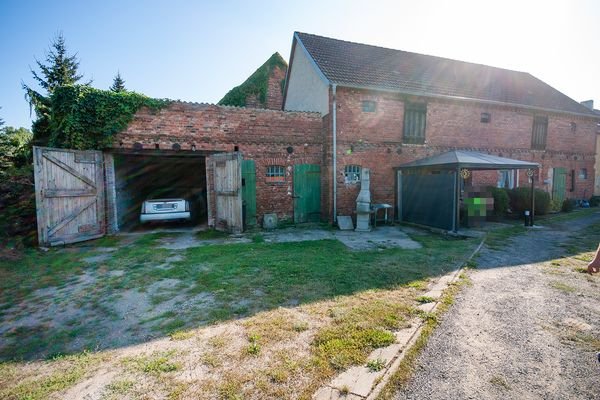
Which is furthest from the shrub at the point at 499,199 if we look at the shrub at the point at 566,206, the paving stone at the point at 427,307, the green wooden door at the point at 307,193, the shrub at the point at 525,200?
the paving stone at the point at 427,307

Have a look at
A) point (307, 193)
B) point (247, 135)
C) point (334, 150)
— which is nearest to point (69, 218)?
point (247, 135)

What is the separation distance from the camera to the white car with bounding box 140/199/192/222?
981 cm

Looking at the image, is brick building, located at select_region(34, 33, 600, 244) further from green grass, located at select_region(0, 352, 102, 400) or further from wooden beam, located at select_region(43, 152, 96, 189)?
green grass, located at select_region(0, 352, 102, 400)

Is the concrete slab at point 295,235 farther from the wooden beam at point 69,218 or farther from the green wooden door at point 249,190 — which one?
the wooden beam at point 69,218

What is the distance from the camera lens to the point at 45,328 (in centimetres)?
340

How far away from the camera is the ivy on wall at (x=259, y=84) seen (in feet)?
56.8

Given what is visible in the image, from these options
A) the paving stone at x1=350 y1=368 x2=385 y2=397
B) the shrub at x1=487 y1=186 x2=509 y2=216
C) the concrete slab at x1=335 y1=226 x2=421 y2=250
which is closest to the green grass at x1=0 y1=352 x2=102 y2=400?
the paving stone at x1=350 y1=368 x2=385 y2=397

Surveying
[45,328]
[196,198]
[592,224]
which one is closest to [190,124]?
[196,198]

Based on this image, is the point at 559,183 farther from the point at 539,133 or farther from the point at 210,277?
the point at 210,277

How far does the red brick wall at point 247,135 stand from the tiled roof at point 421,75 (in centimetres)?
243

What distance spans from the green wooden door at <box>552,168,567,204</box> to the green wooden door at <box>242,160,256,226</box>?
54.6 feet

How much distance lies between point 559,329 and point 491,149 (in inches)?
498

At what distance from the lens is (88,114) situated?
28.1 ft

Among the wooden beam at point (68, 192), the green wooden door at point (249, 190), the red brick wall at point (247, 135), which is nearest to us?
the wooden beam at point (68, 192)
